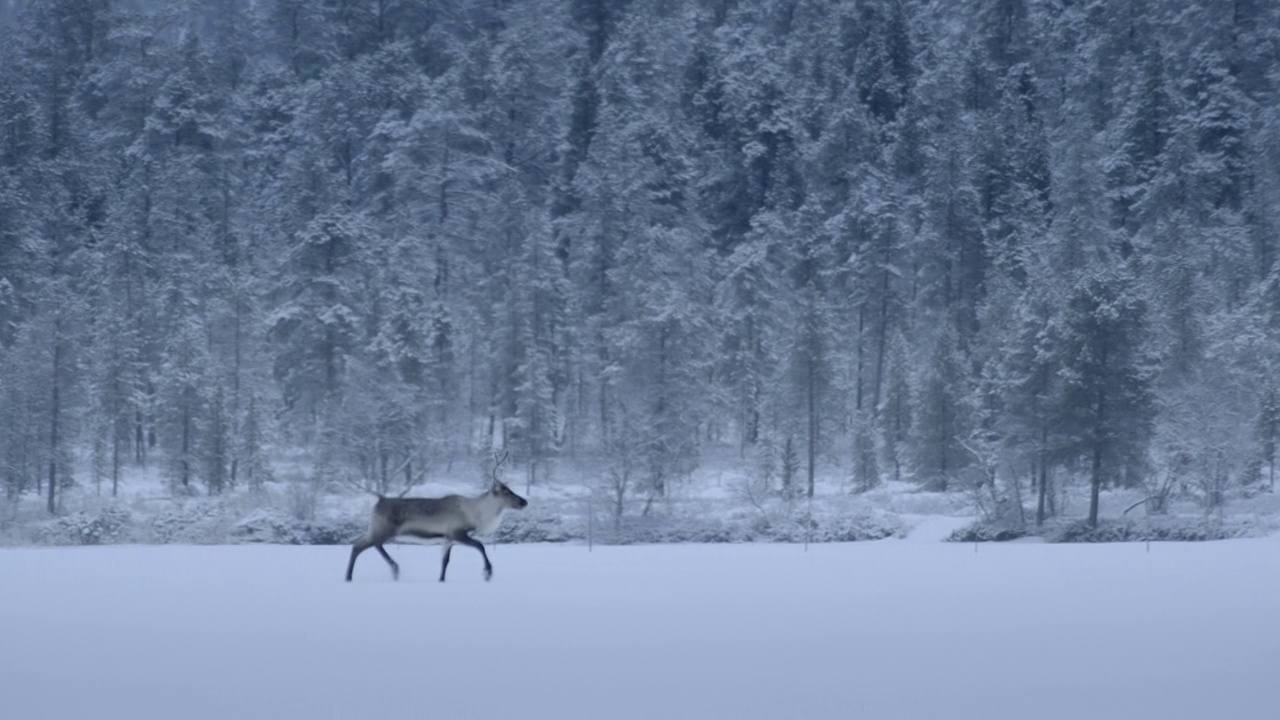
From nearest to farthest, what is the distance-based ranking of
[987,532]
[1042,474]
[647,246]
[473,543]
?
[473,543], [987,532], [1042,474], [647,246]

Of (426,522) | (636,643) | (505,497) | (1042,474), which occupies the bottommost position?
(1042,474)

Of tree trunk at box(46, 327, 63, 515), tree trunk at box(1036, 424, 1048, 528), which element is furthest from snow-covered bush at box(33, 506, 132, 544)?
tree trunk at box(1036, 424, 1048, 528)

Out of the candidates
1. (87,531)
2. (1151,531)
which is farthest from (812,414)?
(87,531)

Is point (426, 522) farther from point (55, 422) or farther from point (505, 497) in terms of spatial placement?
point (55, 422)

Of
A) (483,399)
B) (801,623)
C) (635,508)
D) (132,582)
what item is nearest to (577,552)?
(132,582)

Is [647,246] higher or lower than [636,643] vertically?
higher

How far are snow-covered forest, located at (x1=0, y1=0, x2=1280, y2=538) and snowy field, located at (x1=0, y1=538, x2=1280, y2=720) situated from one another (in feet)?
72.5

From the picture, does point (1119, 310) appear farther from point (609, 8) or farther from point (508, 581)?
point (609, 8)

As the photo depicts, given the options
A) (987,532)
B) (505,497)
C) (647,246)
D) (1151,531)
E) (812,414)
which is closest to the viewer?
(505,497)

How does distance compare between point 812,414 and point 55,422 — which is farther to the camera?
point 812,414

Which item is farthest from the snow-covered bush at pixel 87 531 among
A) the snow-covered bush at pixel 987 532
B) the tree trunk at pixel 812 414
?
the tree trunk at pixel 812 414

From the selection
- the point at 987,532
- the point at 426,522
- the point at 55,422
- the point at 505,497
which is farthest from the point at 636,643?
the point at 55,422

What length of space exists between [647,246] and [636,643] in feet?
168

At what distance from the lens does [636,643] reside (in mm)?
7438
